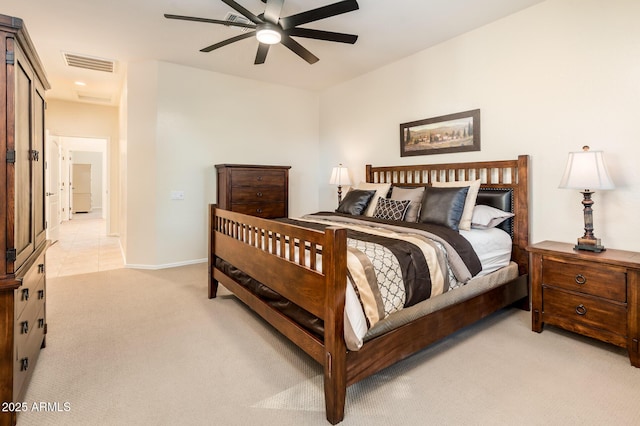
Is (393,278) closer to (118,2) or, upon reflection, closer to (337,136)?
(118,2)

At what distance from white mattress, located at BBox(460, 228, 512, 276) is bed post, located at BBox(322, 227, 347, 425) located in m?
1.51

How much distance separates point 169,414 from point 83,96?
6.59 metres

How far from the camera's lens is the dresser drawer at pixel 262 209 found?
460 centimetres

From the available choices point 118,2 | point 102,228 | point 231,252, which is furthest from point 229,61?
point 102,228

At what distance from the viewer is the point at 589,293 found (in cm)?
233

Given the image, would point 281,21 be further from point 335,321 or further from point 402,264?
point 335,321

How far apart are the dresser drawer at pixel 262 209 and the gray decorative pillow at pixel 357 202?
131 centimetres

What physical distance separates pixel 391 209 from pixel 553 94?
5.74ft

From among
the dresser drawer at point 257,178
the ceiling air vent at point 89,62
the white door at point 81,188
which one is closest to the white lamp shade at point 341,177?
the dresser drawer at point 257,178

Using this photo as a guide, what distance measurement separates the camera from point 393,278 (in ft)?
6.28

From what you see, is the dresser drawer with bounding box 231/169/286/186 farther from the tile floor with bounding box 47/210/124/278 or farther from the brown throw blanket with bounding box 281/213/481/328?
the brown throw blanket with bounding box 281/213/481/328

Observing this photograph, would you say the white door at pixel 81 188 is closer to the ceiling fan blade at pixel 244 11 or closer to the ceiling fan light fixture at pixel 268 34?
the ceiling fan light fixture at pixel 268 34

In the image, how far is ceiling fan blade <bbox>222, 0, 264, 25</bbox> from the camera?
2.38m

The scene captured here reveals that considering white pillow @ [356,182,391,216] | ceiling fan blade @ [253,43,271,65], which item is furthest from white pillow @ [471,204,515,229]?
ceiling fan blade @ [253,43,271,65]
